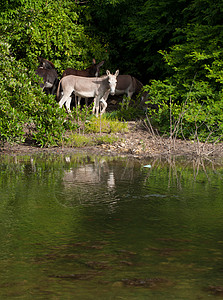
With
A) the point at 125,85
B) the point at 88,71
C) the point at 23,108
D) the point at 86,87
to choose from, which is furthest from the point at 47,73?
the point at 23,108

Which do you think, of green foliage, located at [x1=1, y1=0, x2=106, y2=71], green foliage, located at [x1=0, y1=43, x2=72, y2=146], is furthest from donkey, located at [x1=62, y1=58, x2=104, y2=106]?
green foliage, located at [x1=0, y1=43, x2=72, y2=146]

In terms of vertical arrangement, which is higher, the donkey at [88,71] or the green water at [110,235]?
the donkey at [88,71]

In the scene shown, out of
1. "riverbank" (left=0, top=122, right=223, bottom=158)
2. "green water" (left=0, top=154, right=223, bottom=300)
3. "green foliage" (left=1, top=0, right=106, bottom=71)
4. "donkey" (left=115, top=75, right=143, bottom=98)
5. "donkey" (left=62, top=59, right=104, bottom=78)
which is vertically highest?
"green foliage" (left=1, top=0, right=106, bottom=71)

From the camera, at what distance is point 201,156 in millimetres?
13953

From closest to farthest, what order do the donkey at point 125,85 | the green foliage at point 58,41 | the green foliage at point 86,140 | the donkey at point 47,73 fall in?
the green foliage at point 86,140 < the green foliage at point 58,41 < the donkey at point 47,73 < the donkey at point 125,85

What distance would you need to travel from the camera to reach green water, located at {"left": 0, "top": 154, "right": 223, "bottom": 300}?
441 centimetres

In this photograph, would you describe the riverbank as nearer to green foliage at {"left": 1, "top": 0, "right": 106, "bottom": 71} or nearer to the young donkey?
the young donkey

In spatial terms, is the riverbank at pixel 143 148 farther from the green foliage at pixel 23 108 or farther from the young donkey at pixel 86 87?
the young donkey at pixel 86 87

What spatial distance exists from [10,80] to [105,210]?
27.0 ft

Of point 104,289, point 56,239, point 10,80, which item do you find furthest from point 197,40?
point 104,289

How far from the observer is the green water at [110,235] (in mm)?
4410

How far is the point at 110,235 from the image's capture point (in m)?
5.99

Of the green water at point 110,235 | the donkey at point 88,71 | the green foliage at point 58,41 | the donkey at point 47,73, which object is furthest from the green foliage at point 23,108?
the donkey at point 88,71

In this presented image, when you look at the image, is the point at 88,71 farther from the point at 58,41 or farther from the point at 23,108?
the point at 23,108
